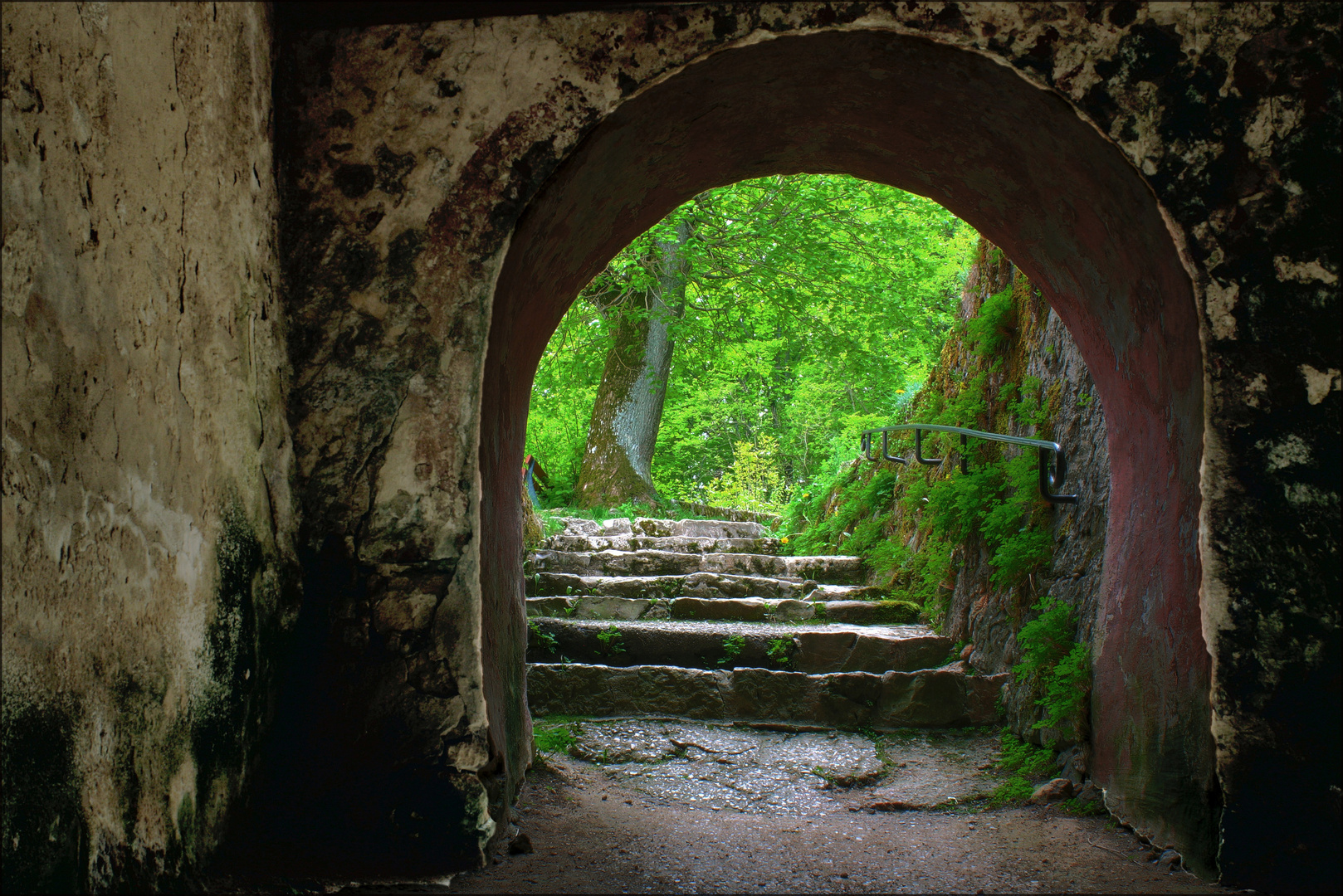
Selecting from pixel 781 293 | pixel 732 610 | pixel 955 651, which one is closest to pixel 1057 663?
pixel 955 651

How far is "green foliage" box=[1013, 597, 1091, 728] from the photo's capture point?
2.98m

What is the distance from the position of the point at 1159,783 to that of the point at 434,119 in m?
2.77

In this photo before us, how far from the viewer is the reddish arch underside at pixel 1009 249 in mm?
2133

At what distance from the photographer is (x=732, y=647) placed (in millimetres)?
4277

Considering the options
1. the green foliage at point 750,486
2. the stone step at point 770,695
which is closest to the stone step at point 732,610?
the stone step at point 770,695

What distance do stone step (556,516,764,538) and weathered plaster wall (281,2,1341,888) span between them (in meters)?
5.15

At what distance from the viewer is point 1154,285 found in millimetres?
2197

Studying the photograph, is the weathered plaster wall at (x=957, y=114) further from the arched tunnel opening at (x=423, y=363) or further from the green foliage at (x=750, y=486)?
the green foliage at (x=750, y=486)

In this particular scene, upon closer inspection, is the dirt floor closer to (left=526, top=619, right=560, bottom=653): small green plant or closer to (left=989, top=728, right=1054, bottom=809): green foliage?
(left=989, top=728, right=1054, bottom=809): green foliage

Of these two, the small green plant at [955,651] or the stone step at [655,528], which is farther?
the stone step at [655,528]

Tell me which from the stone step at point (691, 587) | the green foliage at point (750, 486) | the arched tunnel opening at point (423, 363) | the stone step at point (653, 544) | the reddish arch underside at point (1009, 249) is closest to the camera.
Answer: the arched tunnel opening at point (423, 363)

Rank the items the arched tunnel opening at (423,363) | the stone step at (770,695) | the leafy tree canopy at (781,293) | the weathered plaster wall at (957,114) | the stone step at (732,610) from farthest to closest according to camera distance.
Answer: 1. the leafy tree canopy at (781,293)
2. the stone step at (732,610)
3. the stone step at (770,695)
4. the weathered plaster wall at (957,114)
5. the arched tunnel opening at (423,363)

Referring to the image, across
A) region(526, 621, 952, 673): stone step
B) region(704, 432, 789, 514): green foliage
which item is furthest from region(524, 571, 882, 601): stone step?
region(704, 432, 789, 514): green foliage

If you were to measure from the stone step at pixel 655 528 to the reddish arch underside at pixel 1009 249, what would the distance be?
459cm
